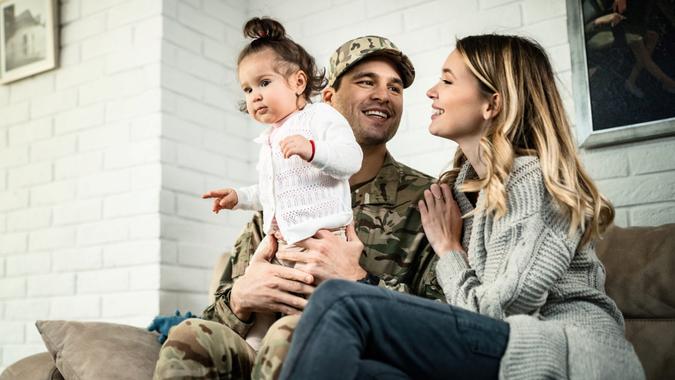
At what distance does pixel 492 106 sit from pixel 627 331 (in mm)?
643

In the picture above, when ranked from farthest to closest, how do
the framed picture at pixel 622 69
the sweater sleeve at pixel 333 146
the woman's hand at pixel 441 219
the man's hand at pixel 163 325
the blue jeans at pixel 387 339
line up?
the framed picture at pixel 622 69, the man's hand at pixel 163 325, the woman's hand at pixel 441 219, the sweater sleeve at pixel 333 146, the blue jeans at pixel 387 339

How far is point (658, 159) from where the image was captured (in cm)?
194

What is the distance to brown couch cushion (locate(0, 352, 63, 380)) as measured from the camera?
1728mm

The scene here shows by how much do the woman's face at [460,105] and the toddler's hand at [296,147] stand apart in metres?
0.31

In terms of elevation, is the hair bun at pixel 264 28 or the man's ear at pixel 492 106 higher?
the hair bun at pixel 264 28

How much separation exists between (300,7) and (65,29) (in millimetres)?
945

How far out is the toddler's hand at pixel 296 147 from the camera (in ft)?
4.55

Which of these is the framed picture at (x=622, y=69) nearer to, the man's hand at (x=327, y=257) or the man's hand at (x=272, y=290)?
the man's hand at (x=327, y=257)

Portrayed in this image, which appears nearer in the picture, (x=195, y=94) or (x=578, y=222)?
(x=578, y=222)

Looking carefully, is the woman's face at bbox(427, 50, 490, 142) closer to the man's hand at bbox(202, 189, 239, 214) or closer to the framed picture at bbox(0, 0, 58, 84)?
the man's hand at bbox(202, 189, 239, 214)

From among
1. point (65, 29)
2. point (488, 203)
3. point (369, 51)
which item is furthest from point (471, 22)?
point (65, 29)

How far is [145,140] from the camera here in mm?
2490

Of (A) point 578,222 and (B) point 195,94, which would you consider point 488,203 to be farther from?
(B) point 195,94

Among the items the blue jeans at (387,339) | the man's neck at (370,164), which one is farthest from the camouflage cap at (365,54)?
the blue jeans at (387,339)
